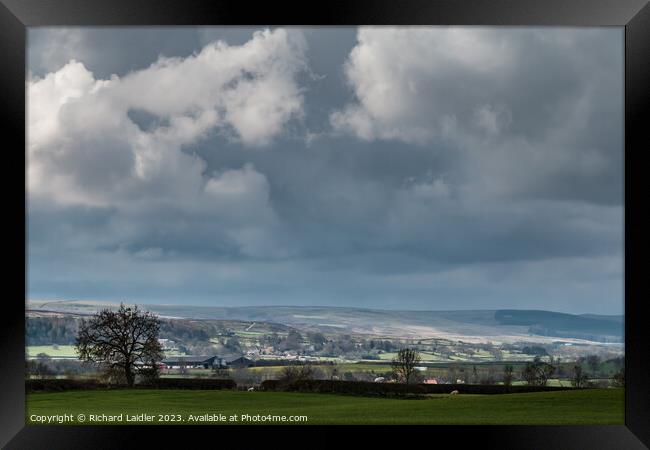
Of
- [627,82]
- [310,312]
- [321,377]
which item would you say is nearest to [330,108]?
[310,312]

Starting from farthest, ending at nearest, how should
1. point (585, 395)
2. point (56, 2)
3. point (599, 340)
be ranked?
point (599, 340) < point (585, 395) < point (56, 2)

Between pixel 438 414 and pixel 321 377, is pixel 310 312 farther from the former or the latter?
pixel 438 414

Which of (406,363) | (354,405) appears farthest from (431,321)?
(354,405)

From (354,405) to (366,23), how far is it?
3.58 meters

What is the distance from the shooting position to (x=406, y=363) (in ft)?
23.9

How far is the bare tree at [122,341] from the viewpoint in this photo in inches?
266

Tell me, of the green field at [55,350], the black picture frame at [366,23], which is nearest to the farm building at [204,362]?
the green field at [55,350]

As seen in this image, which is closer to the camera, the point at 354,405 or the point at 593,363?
the point at 354,405

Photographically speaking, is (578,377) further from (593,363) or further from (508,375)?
(508,375)

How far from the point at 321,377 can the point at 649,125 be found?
405 centimetres

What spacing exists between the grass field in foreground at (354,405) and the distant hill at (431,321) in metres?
0.99

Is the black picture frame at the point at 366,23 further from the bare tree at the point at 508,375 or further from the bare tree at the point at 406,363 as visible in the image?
the bare tree at the point at 406,363

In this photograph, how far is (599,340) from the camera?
7.27 m

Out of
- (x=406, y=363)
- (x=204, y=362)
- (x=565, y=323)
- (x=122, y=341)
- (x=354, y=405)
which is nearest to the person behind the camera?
(x=354, y=405)
